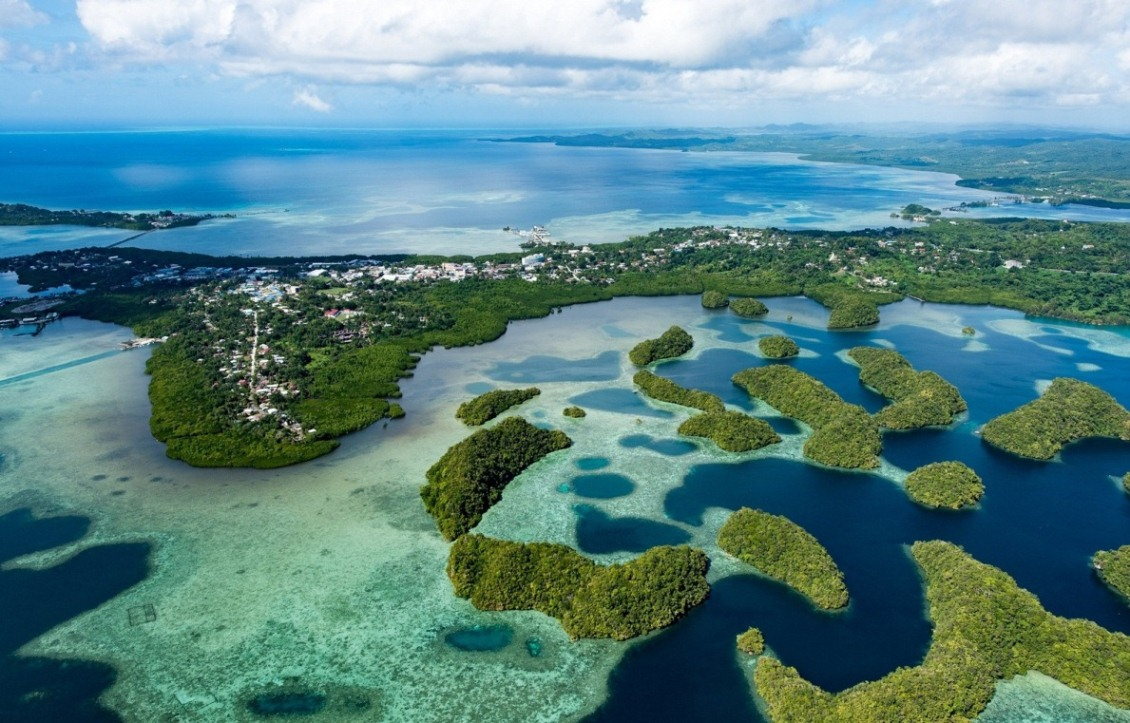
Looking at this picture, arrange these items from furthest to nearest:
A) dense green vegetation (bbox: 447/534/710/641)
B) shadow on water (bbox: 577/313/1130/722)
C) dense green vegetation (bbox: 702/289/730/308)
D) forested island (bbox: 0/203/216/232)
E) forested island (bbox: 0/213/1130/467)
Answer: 1. forested island (bbox: 0/203/216/232)
2. dense green vegetation (bbox: 702/289/730/308)
3. forested island (bbox: 0/213/1130/467)
4. dense green vegetation (bbox: 447/534/710/641)
5. shadow on water (bbox: 577/313/1130/722)

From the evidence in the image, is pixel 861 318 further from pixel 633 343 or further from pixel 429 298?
pixel 429 298

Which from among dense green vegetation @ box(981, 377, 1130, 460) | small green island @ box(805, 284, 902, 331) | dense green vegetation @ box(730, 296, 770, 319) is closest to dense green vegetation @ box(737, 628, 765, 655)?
dense green vegetation @ box(981, 377, 1130, 460)

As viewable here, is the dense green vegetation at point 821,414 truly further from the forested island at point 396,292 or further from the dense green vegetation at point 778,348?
the forested island at point 396,292

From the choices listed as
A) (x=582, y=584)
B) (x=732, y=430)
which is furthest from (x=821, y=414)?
(x=582, y=584)

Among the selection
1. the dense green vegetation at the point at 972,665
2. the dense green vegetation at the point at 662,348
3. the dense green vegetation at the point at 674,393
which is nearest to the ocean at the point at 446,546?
the dense green vegetation at the point at 972,665

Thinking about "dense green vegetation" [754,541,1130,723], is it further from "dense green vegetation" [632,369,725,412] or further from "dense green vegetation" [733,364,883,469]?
"dense green vegetation" [632,369,725,412]

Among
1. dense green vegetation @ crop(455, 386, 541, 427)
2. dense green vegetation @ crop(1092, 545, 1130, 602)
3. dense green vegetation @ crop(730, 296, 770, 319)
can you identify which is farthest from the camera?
dense green vegetation @ crop(730, 296, 770, 319)

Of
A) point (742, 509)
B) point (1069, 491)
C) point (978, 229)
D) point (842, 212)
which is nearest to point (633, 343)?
point (742, 509)
